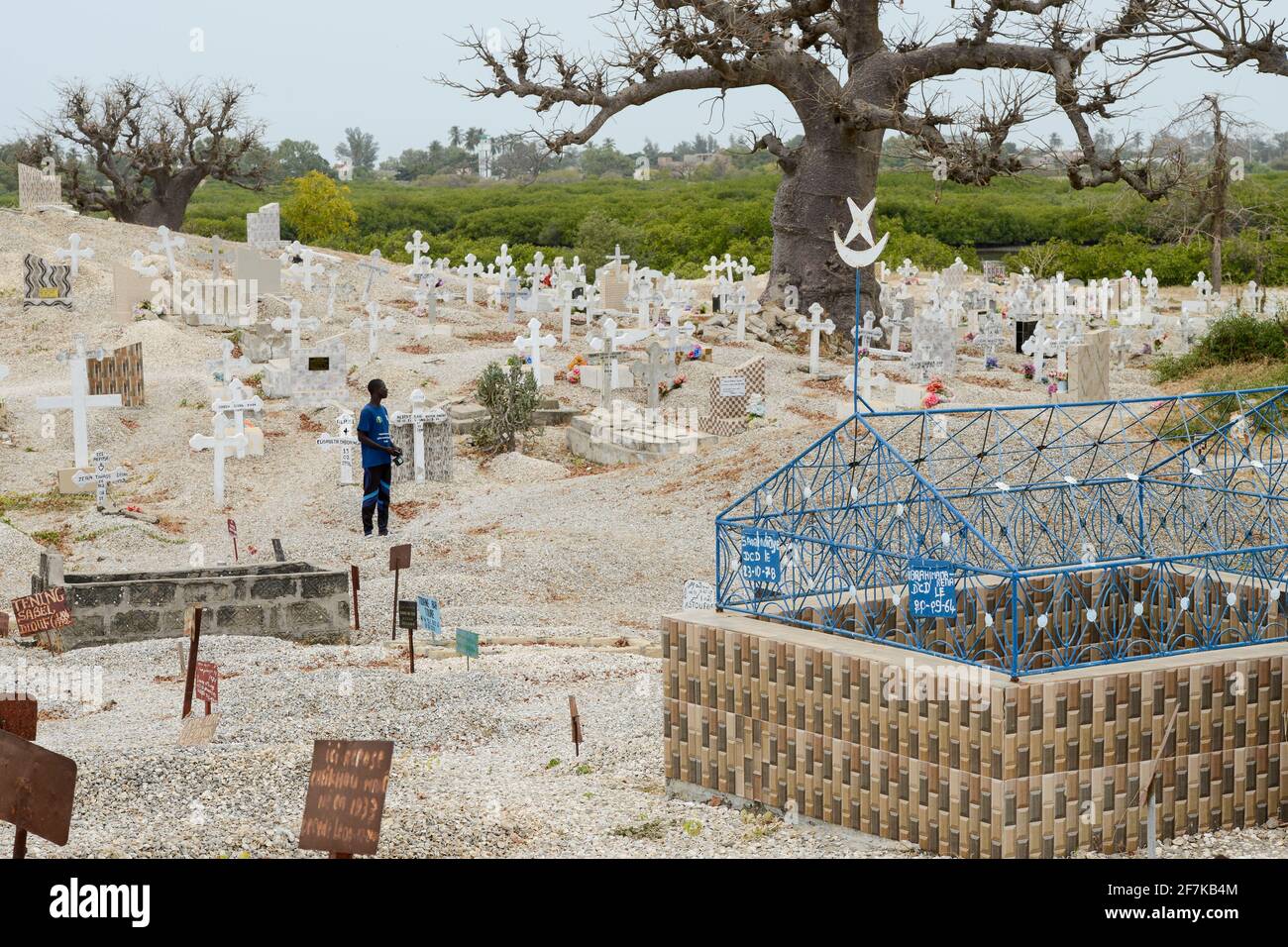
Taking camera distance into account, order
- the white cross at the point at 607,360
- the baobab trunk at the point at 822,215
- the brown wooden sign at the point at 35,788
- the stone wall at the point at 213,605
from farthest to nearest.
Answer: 1. the baobab trunk at the point at 822,215
2. the white cross at the point at 607,360
3. the stone wall at the point at 213,605
4. the brown wooden sign at the point at 35,788

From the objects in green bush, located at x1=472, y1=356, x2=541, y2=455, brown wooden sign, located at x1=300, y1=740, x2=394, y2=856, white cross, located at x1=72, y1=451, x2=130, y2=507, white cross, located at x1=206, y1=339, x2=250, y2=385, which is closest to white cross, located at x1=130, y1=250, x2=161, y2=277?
white cross, located at x1=206, y1=339, x2=250, y2=385

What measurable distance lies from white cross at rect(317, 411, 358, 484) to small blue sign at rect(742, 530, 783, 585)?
34.7 ft

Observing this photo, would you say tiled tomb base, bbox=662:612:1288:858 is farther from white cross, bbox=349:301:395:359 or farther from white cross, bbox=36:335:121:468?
white cross, bbox=349:301:395:359

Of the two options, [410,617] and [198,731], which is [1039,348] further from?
[198,731]

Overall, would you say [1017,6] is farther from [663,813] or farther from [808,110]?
[663,813]

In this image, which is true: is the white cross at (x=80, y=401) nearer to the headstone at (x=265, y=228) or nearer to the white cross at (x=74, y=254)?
the white cross at (x=74, y=254)

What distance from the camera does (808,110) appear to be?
27891 mm

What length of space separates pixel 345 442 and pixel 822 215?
1287 centimetres

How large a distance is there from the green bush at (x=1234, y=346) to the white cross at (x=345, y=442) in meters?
11.3

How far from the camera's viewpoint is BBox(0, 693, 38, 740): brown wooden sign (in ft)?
21.4

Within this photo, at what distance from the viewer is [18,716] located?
655cm

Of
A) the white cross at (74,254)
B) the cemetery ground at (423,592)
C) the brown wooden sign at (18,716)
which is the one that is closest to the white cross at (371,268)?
the cemetery ground at (423,592)

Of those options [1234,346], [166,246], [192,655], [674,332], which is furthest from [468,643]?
[166,246]

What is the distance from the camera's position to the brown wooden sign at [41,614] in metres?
10.5
